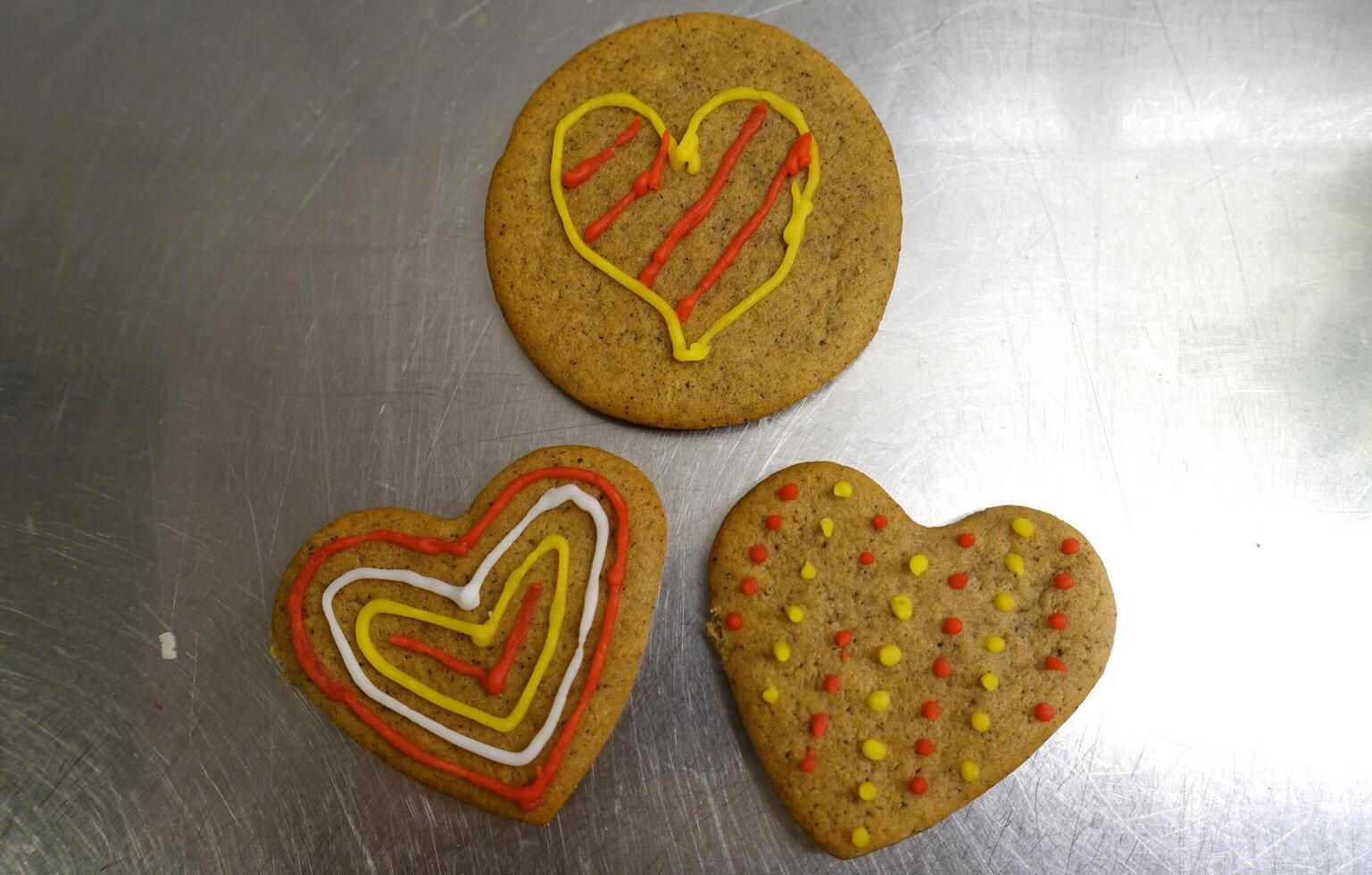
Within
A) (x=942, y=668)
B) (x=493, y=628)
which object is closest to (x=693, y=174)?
(x=493, y=628)

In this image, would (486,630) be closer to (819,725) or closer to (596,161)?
(819,725)


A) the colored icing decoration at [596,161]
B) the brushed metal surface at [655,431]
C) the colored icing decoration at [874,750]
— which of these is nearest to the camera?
the colored icing decoration at [874,750]

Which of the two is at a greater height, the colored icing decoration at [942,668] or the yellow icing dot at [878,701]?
the yellow icing dot at [878,701]

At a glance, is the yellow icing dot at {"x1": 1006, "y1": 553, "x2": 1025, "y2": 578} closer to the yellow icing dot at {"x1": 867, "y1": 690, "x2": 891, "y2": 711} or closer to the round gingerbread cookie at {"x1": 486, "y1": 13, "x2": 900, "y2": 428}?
the yellow icing dot at {"x1": 867, "y1": 690, "x2": 891, "y2": 711}

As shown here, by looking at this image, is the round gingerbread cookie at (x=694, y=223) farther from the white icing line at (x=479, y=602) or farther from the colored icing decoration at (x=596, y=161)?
the white icing line at (x=479, y=602)

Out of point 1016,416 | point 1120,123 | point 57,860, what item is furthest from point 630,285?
point 57,860

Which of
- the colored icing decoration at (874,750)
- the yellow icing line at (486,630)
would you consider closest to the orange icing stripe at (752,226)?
the yellow icing line at (486,630)
